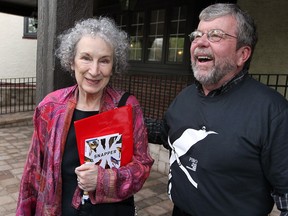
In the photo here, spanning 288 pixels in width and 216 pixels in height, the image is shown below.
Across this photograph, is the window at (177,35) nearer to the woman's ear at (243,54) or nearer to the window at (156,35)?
the window at (156,35)

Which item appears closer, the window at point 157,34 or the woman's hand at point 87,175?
the woman's hand at point 87,175

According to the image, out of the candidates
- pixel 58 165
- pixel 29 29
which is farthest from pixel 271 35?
pixel 29 29

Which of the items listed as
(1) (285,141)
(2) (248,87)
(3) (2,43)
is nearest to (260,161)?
(1) (285,141)

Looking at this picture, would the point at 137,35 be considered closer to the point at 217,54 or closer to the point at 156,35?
the point at 156,35

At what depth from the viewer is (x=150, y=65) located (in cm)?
858

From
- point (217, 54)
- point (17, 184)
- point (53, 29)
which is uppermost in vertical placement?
point (53, 29)

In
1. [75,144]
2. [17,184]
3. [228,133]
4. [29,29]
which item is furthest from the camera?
[29,29]

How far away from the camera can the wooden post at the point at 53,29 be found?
1944mm

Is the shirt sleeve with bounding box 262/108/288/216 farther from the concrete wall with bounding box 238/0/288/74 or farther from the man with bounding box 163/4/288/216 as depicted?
the concrete wall with bounding box 238/0/288/74

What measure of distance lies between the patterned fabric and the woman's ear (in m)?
0.65

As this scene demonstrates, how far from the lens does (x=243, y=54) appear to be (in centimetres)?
169

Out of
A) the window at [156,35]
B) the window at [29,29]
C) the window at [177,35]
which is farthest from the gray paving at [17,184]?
the window at [29,29]

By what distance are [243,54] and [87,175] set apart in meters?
1.10

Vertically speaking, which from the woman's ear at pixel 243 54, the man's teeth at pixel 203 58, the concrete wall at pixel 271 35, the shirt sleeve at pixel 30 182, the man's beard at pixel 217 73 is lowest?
the shirt sleeve at pixel 30 182
